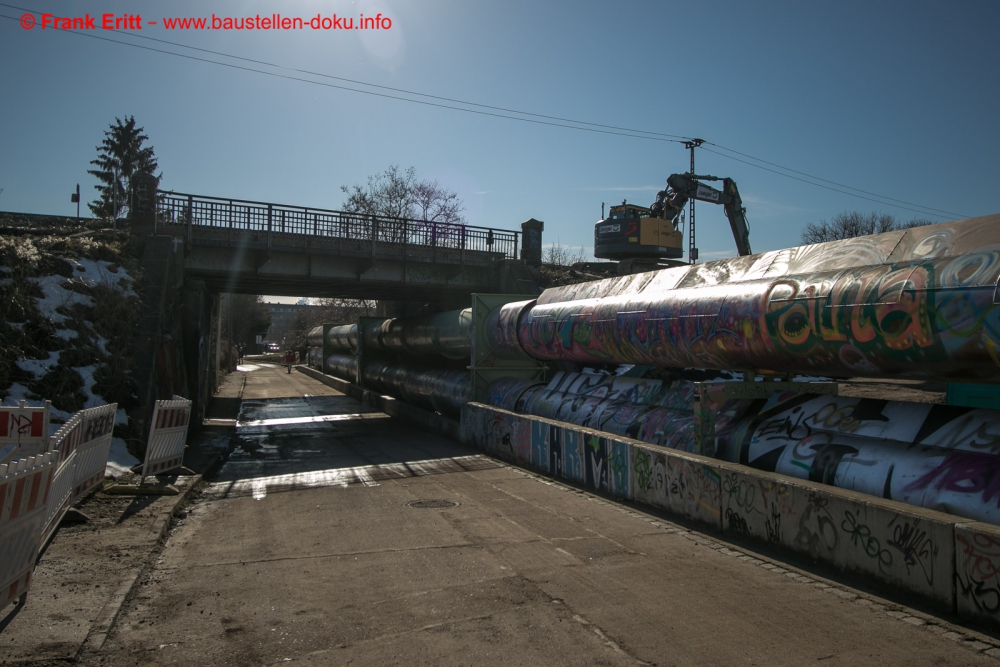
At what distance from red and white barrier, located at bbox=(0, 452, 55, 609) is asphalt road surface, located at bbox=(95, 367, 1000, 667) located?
793 millimetres

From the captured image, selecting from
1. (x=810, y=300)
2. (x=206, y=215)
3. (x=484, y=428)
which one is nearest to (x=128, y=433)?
(x=484, y=428)

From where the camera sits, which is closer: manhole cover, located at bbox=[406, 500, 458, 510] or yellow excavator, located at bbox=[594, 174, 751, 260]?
manhole cover, located at bbox=[406, 500, 458, 510]

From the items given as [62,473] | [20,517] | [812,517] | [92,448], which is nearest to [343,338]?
[92,448]

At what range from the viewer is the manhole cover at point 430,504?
8.70 metres

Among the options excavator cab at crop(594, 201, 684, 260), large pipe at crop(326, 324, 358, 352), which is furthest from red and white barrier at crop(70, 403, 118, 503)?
excavator cab at crop(594, 201, 684, 260)

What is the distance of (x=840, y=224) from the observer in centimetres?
5075

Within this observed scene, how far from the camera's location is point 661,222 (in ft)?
101

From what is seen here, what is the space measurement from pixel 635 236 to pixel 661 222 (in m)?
1.58

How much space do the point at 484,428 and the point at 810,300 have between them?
7502 millimetres

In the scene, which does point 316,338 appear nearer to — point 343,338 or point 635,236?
point 343,338

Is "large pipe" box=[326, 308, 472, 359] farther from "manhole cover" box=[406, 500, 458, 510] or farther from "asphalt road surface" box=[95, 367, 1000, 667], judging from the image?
"asphalt road surface" box=[95, 367, 1000, 667]

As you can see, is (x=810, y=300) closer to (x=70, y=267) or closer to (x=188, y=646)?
(x=188, y=646)

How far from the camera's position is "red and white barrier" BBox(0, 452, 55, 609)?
4.57m

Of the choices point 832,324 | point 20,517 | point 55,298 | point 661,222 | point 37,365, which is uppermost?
point 661,222
